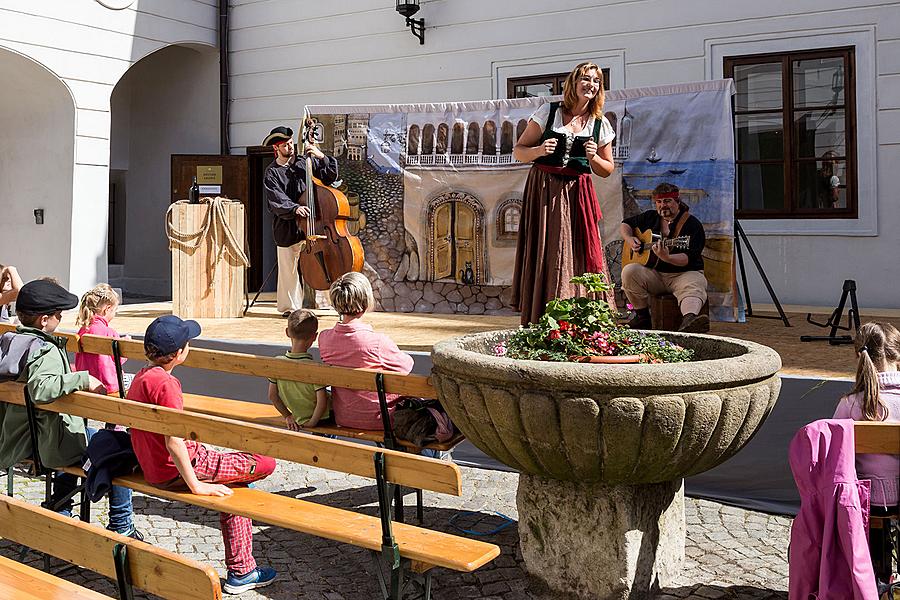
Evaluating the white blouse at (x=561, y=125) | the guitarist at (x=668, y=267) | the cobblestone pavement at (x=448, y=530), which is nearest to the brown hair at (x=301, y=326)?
the cobblestone pavement at (x=448, y=530)

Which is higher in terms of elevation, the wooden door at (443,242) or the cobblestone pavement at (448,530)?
the wooden door at (443,242)

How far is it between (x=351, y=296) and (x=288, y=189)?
5.09 m

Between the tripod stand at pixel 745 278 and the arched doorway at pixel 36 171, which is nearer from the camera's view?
the tripod stand at pixel 745 278

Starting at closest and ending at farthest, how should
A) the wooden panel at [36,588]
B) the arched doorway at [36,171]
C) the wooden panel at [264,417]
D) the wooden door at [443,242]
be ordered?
the wooden panel at [36,588] < the wooden panel at [264,417] < the wooden door at [443,242] < the arched doorway at [36,171]

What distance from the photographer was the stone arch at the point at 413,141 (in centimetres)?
923

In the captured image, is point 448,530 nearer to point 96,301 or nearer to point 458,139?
point 96,301

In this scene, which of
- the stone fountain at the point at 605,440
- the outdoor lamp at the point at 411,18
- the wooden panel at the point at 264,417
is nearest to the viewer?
the stone fountain at the point at 605,440

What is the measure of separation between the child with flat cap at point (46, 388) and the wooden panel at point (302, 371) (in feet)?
2.24

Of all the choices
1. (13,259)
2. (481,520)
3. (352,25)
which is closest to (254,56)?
(352,25)

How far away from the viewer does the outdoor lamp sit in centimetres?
1117

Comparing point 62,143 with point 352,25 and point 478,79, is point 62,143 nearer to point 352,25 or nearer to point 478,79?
point 352,25

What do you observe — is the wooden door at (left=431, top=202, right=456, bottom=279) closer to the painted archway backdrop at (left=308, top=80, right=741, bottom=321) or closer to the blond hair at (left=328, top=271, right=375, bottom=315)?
the painted archway backdrop at (left=308, top=80, right=741, bottom=321)

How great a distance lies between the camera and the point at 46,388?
3.52 meters

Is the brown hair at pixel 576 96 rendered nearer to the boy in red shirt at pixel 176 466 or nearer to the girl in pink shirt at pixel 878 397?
the girl in pink shirt at pixel 878 397
